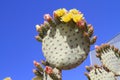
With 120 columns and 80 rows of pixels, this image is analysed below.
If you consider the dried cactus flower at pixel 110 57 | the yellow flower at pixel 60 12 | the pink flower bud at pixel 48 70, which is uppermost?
the dried cactus flower at pixel 110 57

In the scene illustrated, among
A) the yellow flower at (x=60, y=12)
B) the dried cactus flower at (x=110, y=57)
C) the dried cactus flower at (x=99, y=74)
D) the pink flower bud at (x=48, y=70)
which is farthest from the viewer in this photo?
the dried cactus flower at (x=110, y=57)

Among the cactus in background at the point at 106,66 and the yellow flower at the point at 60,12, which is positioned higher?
the cactus in background at the point at 106,66

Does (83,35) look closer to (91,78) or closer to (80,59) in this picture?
(80,59)

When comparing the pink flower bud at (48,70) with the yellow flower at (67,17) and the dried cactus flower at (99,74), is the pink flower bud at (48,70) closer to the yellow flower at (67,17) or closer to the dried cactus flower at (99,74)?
the yellow flower at (67,17)

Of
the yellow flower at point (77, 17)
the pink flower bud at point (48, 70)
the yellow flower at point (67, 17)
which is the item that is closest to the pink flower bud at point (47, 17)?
the yellow flower at point (67, 17)

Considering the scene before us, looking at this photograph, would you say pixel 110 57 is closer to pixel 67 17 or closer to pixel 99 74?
pixel 99 74

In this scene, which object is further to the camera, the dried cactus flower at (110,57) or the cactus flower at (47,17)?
the dried cactus flower at (110,57)

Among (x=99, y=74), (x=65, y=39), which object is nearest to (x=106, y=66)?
(x=99, y=74)

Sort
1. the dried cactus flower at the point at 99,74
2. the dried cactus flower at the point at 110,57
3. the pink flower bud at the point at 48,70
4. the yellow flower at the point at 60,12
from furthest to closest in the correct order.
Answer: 1. the dried cactus flower at the point at 110,57
2. the dried cactus flower at the point at 99,74
3. the yellow flower at the point at 60,12
4. the pink flower bud at the point at 48,70
